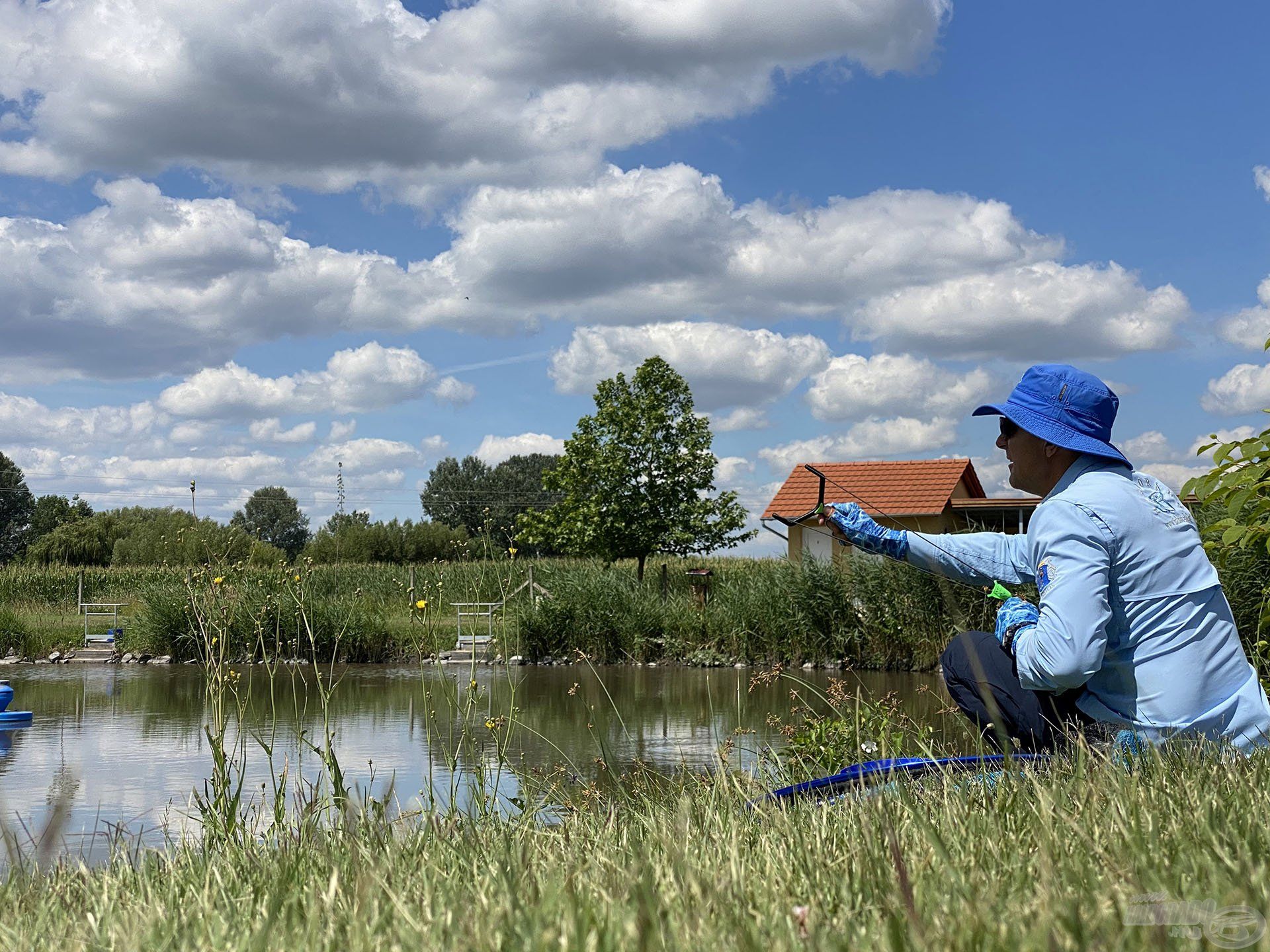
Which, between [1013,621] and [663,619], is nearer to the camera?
[1013,621]

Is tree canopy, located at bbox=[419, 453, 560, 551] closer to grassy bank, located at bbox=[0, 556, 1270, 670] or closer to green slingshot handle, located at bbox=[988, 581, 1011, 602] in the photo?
grassy bank, located at bbox=[0, 556, 1270, 670]

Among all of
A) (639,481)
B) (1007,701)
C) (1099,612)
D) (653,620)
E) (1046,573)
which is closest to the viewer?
(1099,612)

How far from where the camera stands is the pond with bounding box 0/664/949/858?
5.92 m

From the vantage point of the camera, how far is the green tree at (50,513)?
249 feet

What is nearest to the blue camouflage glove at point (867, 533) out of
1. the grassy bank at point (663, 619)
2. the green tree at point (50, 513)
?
the grassy bank at point (663, 619)

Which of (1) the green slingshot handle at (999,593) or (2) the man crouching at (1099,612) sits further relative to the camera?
(1) the green slingshot handle at (999,593)

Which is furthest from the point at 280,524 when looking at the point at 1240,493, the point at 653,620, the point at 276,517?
the point at 1240,493

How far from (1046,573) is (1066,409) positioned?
1.68 feet

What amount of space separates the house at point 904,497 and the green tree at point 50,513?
2313 inches

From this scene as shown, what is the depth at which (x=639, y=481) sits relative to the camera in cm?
2502

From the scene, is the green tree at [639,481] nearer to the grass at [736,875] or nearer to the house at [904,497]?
the house at [904,497]

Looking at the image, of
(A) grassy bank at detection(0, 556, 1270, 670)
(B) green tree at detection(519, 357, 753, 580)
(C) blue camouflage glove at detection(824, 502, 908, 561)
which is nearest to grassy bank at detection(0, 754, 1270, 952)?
(C) blue camouflage glove at detection(824, 502, 908, 561)

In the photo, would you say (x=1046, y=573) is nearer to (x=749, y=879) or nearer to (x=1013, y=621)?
(x=1013, y=621)

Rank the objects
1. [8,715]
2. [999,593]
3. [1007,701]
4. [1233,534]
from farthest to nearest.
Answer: [8,715], [1233,534], [999,593], [1007,701]
